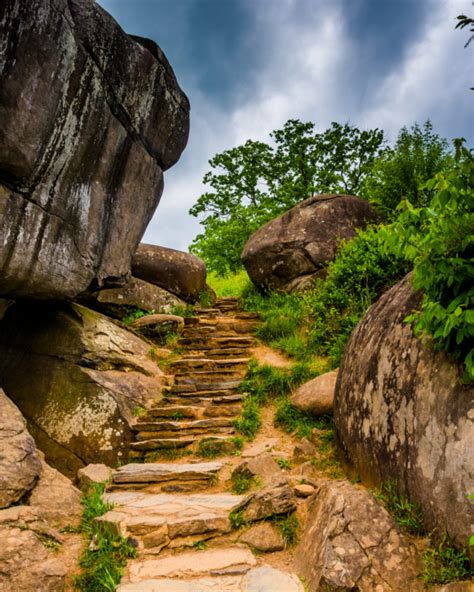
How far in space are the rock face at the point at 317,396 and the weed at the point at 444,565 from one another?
2921 millimetres

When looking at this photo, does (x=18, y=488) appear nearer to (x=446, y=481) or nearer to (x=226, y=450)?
(x=226, y=450)

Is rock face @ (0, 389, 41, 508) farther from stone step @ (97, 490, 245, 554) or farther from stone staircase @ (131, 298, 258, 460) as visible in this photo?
stone staircase @ (131, 298, 258, 460)

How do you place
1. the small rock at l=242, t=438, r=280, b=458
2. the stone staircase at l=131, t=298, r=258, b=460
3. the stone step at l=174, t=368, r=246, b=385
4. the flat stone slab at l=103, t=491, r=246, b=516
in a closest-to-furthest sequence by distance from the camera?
the flat stone slab at l=103, t=491, r=246, b=516 < the small rock at l=242, t=438, r=280, b=458 < the stone staircase at l=131, t=298, r=258, b=460 < the stone step at l=174, t=368, r=246, b=385

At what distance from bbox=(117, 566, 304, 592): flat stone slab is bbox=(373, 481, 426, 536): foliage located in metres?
0.86

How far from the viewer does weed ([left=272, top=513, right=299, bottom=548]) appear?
330cm

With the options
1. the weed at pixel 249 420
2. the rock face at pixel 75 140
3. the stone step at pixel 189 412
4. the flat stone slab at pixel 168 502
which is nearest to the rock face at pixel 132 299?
the rock face at pixel 75 140

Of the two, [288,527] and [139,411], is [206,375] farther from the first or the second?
[288,527]

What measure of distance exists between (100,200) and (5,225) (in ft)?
5.98

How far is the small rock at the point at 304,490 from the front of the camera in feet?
12.5

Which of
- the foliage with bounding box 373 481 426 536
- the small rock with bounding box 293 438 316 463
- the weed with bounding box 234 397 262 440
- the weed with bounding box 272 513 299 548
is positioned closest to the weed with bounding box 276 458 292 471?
the small rock with bounding box 293 438 316 463

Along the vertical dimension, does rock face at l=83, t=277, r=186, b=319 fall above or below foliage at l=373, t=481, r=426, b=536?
above

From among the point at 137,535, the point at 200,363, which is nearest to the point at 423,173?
the point at 200,363

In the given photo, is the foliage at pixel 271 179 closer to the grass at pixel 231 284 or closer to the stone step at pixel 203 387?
the grass at pixel 231 284

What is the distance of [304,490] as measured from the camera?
383 centimetres
